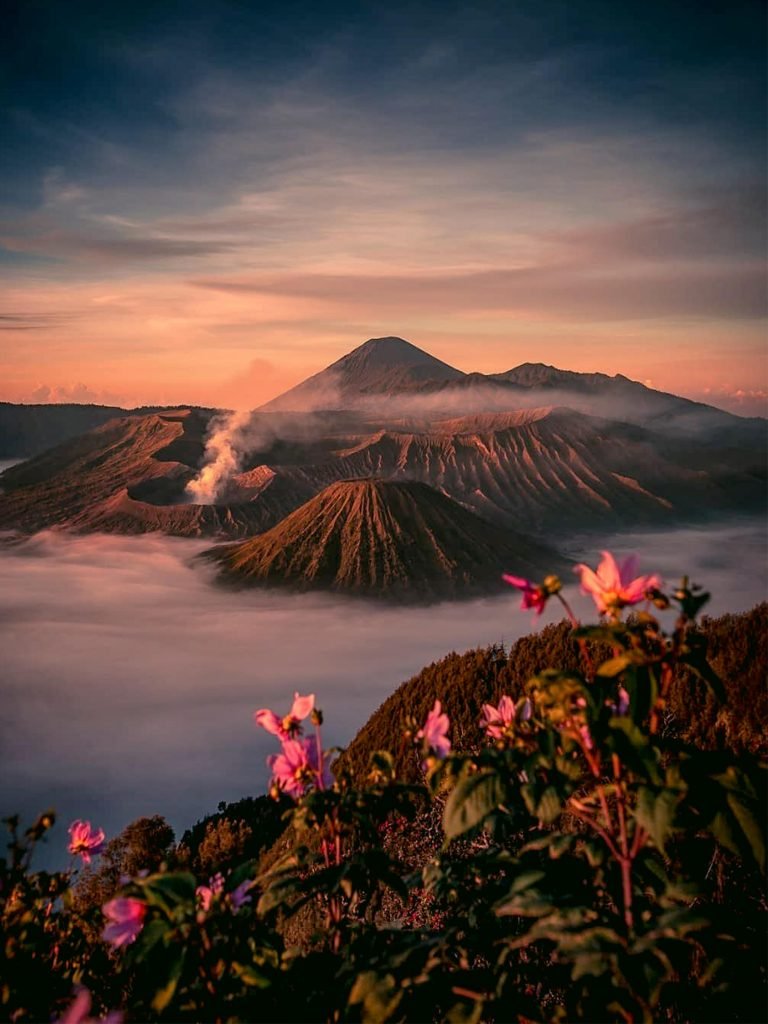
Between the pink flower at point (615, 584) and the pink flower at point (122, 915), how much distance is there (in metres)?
1.76

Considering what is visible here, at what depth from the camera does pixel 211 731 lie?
8969 cm

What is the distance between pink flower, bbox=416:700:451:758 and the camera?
250 cm

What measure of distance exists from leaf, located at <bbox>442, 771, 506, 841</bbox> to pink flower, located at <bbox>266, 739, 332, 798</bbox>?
0.88 metres

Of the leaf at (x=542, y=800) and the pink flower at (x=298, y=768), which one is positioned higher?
the leaf at (x=542, y=800)

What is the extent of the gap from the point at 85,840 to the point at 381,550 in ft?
377

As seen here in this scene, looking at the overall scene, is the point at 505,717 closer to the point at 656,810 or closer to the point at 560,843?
the point at 560,843

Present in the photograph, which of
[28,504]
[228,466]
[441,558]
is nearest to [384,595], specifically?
[441,558]

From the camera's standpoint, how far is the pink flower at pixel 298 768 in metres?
2.82

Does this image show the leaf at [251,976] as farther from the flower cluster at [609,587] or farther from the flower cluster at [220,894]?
the flower cluster at [609,587]

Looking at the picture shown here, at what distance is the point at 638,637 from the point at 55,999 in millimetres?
2713

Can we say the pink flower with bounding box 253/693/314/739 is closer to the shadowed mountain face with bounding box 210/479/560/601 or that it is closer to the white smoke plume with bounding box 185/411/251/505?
the shadowed mountain face with bounding box 210/479/560/601

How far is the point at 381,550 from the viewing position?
11900 cm

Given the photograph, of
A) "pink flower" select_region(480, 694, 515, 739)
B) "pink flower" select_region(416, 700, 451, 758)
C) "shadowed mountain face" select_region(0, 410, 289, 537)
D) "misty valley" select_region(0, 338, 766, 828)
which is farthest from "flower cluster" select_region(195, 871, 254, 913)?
"shadowed mountain face" select_region(0, 410, 289, 537)

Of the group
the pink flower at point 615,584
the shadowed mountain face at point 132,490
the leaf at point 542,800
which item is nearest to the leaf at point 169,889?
the leaf at point 542,800
